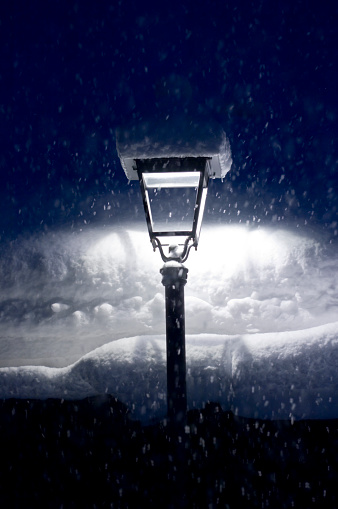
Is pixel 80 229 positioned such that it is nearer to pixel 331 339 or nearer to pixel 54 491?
pixel 54 491

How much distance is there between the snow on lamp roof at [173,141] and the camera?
7.40ft

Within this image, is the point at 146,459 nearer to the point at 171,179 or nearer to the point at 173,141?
the point at 171,179

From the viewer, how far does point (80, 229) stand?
4875 mm

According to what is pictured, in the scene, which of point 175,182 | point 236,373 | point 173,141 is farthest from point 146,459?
point 173,141

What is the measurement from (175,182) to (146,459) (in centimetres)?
277

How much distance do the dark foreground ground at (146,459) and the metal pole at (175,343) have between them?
1.08 m

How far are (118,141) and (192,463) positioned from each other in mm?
2978

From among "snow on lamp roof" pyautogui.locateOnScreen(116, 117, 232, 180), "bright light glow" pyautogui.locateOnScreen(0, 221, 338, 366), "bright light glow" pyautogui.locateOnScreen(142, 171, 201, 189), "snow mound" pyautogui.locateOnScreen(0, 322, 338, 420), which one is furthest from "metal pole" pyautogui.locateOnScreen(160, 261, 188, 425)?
"bright light glow" pyautogui.locateOnScreen(0, 221, 338, 366)

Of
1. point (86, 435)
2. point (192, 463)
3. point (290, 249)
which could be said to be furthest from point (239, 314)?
point (86, 435)

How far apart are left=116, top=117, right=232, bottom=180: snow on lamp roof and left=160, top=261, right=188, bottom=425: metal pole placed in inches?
27.9

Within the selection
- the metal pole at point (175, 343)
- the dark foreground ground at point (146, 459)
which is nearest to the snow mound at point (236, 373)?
the dark foreground ground at point (146, 459)

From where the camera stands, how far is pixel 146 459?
358cm

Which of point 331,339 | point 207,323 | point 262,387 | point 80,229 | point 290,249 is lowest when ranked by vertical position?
point 262,387

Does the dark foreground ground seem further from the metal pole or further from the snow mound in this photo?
the metal pole
